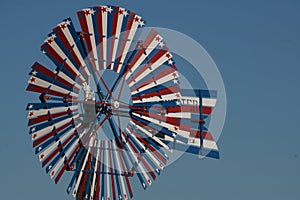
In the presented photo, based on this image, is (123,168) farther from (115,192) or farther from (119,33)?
(119,33)

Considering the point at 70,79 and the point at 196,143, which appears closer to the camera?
the point at 70,79

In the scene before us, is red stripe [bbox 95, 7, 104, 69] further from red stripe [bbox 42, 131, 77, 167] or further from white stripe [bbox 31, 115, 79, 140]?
red stripe [bbox 42, 131, 77, 167]

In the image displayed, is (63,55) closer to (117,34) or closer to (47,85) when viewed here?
(47,85)

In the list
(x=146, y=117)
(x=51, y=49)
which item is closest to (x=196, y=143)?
(x=146, y=117)

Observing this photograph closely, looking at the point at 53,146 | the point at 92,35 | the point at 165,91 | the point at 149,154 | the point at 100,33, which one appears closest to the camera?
the point at 53,146

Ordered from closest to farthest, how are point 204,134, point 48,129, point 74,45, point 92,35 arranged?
point 48,129 < point 74,45 < point 92,35 < point 204,134

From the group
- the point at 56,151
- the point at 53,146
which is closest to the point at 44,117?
the point at 53,146

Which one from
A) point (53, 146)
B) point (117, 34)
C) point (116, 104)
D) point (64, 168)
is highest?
point (117, 34)

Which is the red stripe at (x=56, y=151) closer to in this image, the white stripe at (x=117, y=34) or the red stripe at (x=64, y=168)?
the red stripe at (x=64, y=168)

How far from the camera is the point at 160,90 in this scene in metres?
27.9

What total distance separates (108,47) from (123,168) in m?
3.46

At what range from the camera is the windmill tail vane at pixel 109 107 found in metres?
26.4

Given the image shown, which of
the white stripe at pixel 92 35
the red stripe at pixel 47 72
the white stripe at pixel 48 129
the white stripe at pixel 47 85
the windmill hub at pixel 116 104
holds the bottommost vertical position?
the white stripe at pixel 48 129

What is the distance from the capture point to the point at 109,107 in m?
27.3
